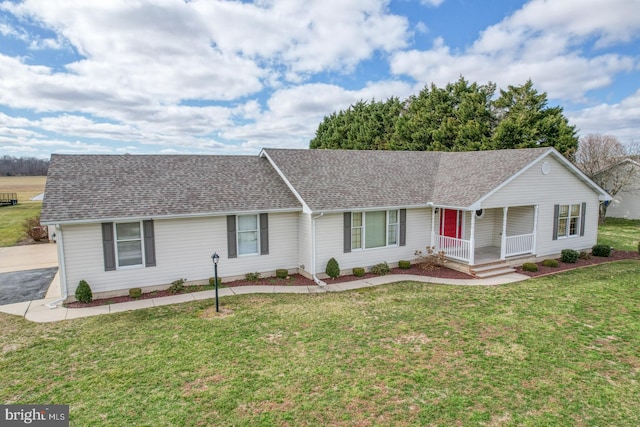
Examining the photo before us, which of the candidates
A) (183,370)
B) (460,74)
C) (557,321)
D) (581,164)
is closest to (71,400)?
(183,370)

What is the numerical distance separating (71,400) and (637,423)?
30.8ft

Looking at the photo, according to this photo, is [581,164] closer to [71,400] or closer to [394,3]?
[394,3]

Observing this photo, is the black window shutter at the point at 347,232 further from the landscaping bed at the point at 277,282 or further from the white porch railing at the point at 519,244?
the white porch railing at the point at 519,244

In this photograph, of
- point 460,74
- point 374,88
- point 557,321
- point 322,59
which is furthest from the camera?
point 374,88

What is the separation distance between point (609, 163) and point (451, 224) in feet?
86.3

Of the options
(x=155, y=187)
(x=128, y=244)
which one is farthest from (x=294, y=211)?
(x=128, y=244)

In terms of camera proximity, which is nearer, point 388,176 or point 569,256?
point 569,256

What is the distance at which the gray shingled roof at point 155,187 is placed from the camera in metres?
11.9

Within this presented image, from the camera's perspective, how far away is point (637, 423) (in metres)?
5.82

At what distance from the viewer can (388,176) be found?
1764 centimetres

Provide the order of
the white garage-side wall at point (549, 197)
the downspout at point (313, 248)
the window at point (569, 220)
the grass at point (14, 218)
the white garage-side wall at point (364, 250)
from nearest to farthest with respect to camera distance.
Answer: the downspout at point (313, 248) < the white garage-side wall at point (364, 250) < the white garage-side wall at point (549, 197) < the window at point (569, 220) < the grass at point (14, 218)

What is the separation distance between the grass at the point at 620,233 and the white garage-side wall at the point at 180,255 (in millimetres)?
19645

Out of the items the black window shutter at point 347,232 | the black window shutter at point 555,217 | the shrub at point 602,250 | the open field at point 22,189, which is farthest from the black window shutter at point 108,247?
the open field at point 22,189

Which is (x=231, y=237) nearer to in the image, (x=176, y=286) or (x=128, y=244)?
(x=176, y=286)
